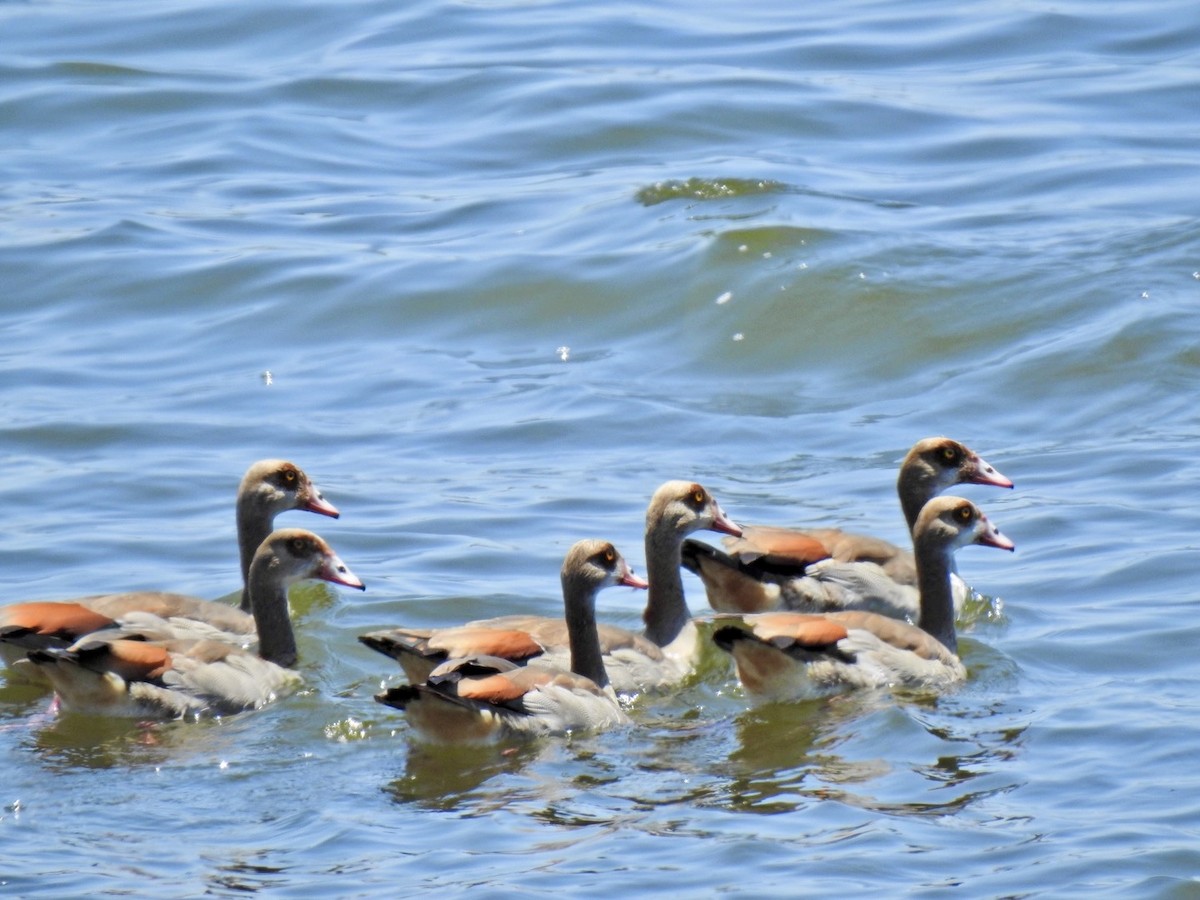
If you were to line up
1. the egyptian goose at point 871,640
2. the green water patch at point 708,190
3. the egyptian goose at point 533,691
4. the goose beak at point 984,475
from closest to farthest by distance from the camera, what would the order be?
the egyptian goose at point 533,691
the egyptian goose at point 871,640
the goose beak at point 984,475
the green water patch at point 708,190

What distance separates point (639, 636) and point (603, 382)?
21.2 feet

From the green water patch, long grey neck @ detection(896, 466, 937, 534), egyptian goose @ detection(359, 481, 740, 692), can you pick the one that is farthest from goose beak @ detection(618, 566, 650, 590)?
the green water patch

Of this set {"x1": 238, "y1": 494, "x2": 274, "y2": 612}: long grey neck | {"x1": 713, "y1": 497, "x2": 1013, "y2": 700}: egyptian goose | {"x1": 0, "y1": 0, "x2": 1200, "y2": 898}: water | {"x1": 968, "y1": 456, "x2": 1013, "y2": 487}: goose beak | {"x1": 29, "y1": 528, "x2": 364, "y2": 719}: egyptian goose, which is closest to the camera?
{"x1": 0, "y1": 0, "x2": 1200, "y2": 898}: water

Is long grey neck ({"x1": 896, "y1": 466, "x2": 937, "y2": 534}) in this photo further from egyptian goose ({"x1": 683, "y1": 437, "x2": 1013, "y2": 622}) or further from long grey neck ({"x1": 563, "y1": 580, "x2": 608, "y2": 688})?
long grey neck ({"x1": 563, "y1": 580, "x2": 608, "y2": 688})

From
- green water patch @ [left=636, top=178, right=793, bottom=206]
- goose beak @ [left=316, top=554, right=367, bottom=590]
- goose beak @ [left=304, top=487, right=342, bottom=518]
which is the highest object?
green water patch @ [left=636, top=178, right=793, bottom=206]

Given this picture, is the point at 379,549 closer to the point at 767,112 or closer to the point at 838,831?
the point at 838,831

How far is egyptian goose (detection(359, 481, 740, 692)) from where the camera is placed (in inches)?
445

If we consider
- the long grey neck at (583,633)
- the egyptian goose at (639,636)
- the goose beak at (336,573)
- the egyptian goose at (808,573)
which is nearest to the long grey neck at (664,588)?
the egyptian goose at (639,636)

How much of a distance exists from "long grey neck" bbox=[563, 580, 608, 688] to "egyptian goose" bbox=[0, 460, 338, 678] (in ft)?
7.28

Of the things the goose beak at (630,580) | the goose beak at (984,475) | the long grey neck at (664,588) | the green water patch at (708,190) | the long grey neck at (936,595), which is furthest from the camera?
the green water patch at (708,190)

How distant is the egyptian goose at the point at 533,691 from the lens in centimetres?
1060

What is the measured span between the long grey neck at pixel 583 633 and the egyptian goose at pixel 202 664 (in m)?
1.50

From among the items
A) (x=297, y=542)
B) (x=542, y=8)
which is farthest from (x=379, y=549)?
(x=542, y=8)

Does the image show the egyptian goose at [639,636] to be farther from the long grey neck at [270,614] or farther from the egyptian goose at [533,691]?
the long grey neck at [270,614]
